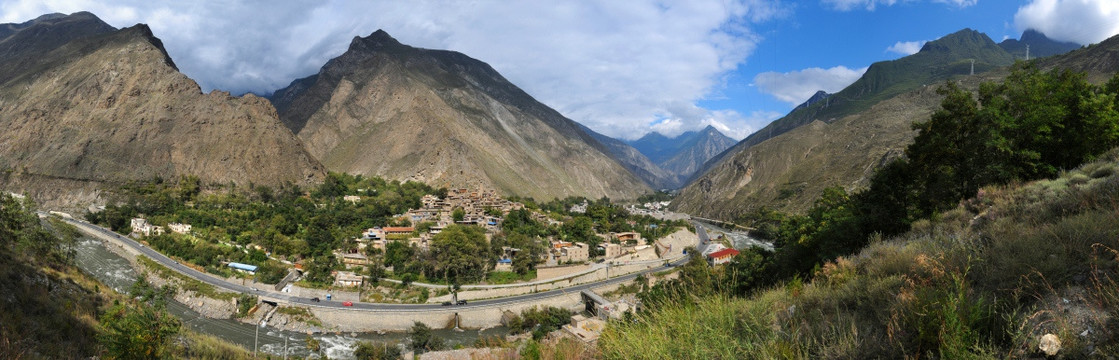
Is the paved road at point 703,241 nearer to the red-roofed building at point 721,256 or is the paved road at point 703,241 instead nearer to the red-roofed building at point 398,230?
the red-roofed building at point 721,256

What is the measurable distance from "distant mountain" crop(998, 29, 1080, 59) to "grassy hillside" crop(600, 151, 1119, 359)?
23596 cm

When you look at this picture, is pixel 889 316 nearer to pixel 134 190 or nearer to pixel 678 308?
pixel 678 308

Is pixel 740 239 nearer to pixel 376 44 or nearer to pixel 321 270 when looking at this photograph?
pixel 321 270

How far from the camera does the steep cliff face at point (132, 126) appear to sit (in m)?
65.0

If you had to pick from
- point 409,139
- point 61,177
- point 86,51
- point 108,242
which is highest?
point 86,51

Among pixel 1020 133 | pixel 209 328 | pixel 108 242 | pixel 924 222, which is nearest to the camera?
pixel 924 222

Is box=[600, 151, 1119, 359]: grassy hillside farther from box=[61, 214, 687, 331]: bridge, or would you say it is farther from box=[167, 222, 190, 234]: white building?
box=[167, 222, 190, 234]: white building

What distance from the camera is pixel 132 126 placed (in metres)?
69.8

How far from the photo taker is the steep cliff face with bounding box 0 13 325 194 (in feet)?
213

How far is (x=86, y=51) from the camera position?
83.2 metres

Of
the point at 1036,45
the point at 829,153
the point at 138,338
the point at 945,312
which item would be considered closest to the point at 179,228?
the point at 138,338

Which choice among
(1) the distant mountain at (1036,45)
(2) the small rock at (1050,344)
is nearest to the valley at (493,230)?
(2) the small rock at (1050,344)

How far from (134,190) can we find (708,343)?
7430 centimetres

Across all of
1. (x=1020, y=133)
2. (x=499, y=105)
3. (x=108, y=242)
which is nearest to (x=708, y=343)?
(x=1020, y=133)
